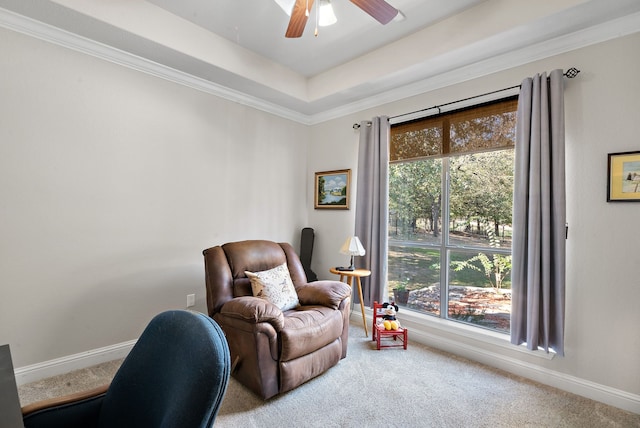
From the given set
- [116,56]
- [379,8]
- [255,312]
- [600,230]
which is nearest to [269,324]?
[255,312]

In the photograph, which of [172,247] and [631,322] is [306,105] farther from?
A: [631,322]

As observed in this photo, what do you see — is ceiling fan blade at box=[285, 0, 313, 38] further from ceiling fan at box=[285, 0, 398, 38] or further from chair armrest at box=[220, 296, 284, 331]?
chair armrest at box=[220, 296, 284, 331]

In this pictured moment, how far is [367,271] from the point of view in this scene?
325cm

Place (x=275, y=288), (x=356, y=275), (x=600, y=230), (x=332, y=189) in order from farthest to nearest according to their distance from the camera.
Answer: (x=332, y=189) < (x=356, y=275) < (x=275, y=288) < (x=600, y=230)

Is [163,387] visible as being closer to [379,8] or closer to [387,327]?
[379,8]

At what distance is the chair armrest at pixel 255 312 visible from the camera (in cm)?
207

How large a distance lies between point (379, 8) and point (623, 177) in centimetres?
195

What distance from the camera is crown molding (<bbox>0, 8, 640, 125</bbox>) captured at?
2.16 m

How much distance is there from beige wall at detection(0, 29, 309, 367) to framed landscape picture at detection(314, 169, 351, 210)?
994mm

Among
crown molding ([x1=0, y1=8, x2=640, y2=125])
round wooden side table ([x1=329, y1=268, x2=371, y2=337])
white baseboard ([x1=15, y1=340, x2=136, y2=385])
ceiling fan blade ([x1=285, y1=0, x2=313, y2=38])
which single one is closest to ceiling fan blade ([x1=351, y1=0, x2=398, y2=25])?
ceiling fan blade ([x1=285, y1=0, x2=313, y2=38])

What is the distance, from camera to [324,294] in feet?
8.57

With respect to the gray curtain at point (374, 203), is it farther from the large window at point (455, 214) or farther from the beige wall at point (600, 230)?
the beige wall at point (600, 230)

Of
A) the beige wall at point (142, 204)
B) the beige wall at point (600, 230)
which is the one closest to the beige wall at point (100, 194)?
the beige wall at point (142, 204)

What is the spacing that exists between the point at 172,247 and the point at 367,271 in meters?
1.94
